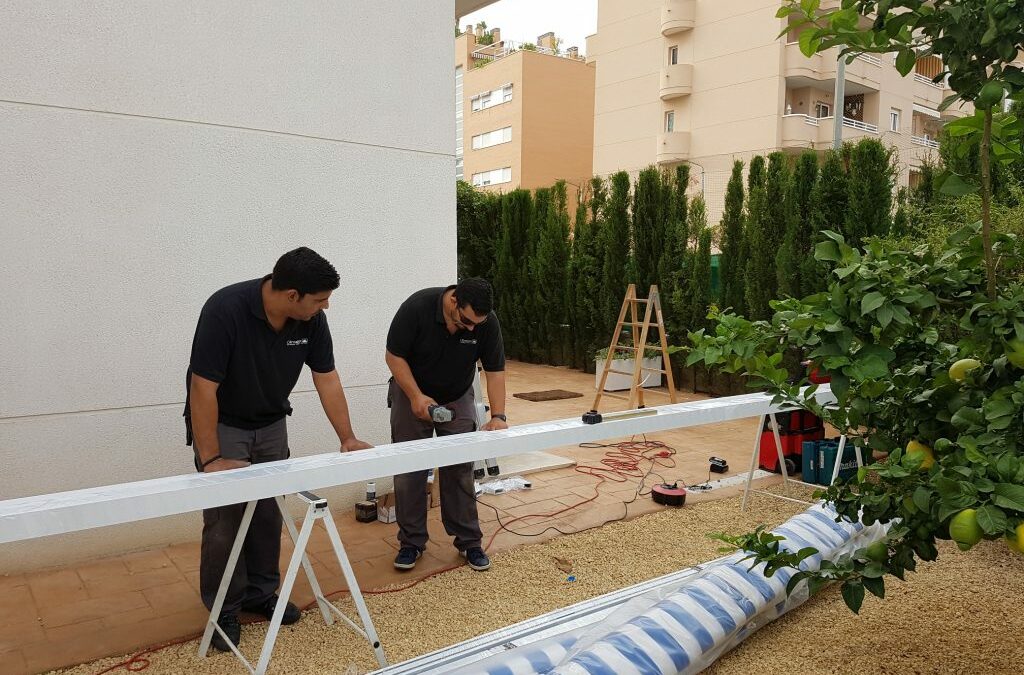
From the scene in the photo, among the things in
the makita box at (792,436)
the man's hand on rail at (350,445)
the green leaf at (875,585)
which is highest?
the green leaf at (875,585)

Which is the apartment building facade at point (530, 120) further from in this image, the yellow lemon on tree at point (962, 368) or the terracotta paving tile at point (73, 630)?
the yellow lemon on tree at point (962, 368)

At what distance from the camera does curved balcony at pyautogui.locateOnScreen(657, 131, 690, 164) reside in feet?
75.1

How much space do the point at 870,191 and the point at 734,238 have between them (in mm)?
1847

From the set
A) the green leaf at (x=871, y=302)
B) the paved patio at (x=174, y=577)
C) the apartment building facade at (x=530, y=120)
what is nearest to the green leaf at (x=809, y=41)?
the green leaf at (x=871, y=302)

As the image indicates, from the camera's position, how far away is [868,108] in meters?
21.3

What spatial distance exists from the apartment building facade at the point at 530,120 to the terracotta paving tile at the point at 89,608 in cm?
2665

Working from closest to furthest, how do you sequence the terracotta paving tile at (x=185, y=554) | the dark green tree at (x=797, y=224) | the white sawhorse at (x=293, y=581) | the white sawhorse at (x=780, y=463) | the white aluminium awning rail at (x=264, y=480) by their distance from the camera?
the white aluminium awning rail at (x=264, y=480) → the white sawhorse at (x=293, y=581) → the terracotta paving tile at (x=185, y=554) → the white sawhorse at (x=780, y=463) → the dark green tree at (x=797, y=224)

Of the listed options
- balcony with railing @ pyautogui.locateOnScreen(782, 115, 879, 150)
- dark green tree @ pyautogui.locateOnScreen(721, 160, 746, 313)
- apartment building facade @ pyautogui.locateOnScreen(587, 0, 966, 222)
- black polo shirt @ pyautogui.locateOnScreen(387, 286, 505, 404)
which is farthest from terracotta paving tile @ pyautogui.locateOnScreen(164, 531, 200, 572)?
balcony with railing @ pyautogui.locateOnScreen(782, 115, 879, 150)

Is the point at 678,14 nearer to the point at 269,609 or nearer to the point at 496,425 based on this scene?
the point at 496,425

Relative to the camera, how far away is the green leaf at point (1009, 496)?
1302 mm

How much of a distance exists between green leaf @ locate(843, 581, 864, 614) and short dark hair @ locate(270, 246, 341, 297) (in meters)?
2.09

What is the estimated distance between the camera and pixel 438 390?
409cm

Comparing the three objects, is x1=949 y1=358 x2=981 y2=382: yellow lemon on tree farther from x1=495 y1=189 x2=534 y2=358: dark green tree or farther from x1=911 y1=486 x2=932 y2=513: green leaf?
x1=495 y1=189 x2=534 y2=358: dark green tree

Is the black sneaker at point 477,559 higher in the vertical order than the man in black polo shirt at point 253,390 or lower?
lower
